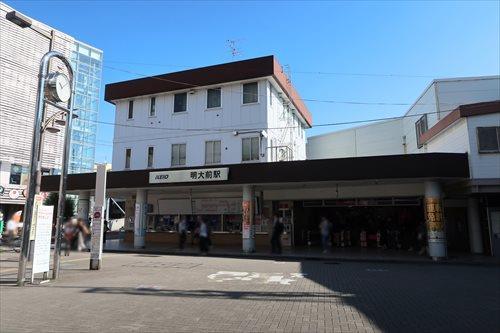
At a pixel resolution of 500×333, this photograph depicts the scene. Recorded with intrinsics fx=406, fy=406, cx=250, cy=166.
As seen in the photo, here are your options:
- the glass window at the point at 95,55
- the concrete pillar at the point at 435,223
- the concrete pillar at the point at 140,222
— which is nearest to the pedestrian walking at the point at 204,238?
the concrete pillar at the point at 140,222

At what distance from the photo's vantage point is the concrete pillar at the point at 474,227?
21.5m

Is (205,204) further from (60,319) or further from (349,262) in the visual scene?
(60,319)

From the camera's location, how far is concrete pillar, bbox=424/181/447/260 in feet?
61.8

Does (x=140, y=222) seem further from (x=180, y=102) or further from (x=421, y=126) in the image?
(x=421, y=126)

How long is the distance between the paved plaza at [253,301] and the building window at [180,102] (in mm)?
15304

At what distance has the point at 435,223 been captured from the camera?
1909cm

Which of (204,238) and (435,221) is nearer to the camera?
(435,221)

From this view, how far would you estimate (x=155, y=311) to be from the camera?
7977 mm

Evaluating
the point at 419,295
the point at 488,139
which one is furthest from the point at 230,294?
the point at 488,139

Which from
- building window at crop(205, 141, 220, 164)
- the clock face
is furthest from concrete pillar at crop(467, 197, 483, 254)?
the clock face

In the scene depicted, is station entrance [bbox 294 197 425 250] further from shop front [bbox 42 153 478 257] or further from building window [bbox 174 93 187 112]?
building window [bbox 174 93 187 112]

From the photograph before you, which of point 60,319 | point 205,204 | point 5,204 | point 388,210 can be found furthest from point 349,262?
point 5,204

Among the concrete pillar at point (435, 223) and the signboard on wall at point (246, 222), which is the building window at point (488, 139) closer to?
the concrete pillar at point (435, 223)

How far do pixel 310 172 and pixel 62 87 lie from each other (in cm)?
1208
